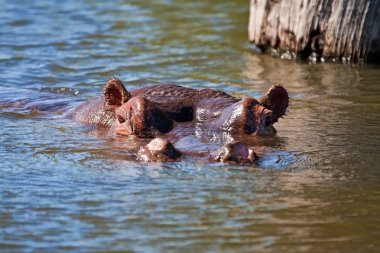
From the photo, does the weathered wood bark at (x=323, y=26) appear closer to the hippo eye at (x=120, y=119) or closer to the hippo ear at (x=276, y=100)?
the hippo ear at (x=276, y=100)

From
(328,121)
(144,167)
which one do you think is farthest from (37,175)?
(328,121)

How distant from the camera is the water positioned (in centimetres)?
423

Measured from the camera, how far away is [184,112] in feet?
19.4

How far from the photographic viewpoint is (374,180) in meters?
5.17

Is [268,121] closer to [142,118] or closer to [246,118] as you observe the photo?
[246,118]

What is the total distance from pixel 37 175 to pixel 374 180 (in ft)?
6.08

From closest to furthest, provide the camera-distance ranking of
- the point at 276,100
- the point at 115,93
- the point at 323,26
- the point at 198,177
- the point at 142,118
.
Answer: the point at 198,177
the point at 142,118
the point at 276,100
the point at 115,93
the point at 323,26

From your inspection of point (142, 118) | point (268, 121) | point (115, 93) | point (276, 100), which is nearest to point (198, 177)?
point (142, 118)

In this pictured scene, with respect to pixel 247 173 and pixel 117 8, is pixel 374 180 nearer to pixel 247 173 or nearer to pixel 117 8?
pixel 247 173

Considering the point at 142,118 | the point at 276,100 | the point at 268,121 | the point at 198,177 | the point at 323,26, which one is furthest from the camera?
the point at 323,26

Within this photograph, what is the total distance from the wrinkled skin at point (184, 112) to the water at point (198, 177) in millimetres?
128

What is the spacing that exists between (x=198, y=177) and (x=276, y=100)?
114 centimetres

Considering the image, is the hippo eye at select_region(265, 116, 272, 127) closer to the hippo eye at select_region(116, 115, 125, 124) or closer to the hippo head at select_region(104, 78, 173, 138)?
the hippo head at select_region(104, 78, 173, 138)

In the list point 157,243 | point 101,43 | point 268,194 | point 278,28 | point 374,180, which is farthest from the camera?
point 101,43
